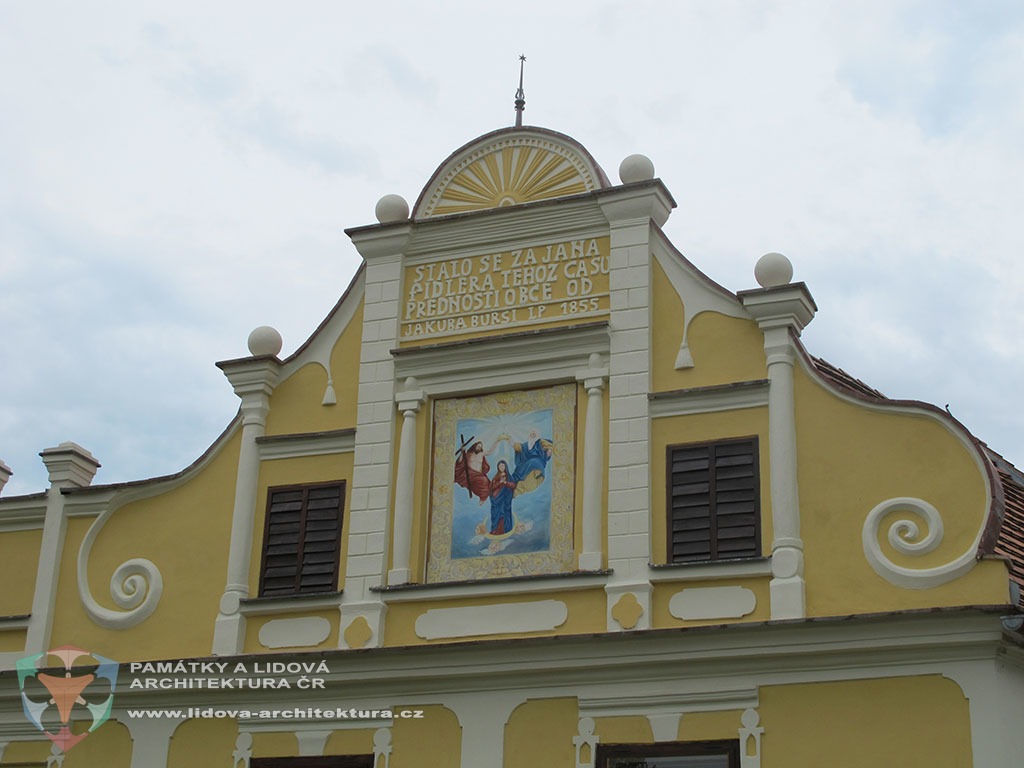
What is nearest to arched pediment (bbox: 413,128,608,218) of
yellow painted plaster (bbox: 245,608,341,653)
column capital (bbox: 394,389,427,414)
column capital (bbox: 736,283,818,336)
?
column capital (bbox: 394,389,427,414)

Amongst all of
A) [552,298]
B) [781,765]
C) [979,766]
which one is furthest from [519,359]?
[979,766]

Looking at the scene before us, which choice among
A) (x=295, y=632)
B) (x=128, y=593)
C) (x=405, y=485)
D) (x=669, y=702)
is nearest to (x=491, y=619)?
(x=405, y=485)

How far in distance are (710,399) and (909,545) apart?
2.67 meters

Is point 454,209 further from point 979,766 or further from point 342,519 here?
point 979,766

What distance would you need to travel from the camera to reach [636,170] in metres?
16.6

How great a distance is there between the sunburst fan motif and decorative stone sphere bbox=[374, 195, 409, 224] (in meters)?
0.40

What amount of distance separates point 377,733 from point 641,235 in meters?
6.31

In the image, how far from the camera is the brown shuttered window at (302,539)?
54.8 ft

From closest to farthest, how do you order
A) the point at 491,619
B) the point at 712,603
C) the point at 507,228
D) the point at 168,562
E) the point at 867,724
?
the point at 867,724
the point at 712,603
the point at 491,619
the point at 507,228
the point at 168,562

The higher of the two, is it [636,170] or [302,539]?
[636,170]

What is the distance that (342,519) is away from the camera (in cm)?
1683

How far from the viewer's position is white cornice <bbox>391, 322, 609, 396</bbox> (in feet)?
53.3

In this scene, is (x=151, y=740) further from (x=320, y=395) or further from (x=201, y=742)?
(x=320, y=395)

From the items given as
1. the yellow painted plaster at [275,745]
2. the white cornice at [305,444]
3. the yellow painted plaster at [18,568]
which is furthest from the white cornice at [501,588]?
the yellow painted plaster at [18,568]
